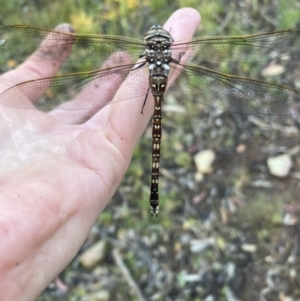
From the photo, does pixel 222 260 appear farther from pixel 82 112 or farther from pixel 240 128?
pixel 82 112

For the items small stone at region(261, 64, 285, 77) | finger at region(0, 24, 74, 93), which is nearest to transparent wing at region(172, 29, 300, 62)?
finger at region(0, 24, 74, 93)

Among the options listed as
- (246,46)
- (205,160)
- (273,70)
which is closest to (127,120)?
(246,46)

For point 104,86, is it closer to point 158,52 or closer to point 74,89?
point 74,89

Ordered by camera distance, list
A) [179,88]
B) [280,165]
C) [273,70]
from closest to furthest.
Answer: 1. [179,88]
2. [280,165]
3. [273,70]

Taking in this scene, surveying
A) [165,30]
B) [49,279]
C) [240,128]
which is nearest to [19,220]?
[49,279]

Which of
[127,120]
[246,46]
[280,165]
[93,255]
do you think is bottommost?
[93,255]

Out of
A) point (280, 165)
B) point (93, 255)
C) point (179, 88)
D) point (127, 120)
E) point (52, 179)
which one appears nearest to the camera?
point (52, 179)

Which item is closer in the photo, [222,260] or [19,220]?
[19,220]
